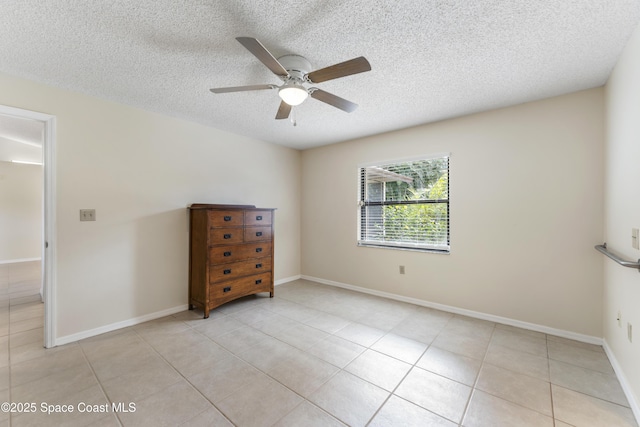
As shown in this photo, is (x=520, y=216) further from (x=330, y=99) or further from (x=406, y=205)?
(x=330, y=99)

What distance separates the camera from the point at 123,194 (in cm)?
275

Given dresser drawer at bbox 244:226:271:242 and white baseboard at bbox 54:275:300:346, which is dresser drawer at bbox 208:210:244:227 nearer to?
dresser drawer at bbox 244:226:271:242

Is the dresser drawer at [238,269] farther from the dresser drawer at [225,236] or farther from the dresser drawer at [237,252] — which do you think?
the dresser drawer at [225,236]

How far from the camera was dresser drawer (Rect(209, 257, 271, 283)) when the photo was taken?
302 cm

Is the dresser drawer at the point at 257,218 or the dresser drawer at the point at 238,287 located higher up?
the dresser drawer at the point at 257,218

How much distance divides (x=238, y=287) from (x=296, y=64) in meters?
2.58

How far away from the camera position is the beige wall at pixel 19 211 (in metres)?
5.82

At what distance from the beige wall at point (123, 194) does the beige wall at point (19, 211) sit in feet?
18.8

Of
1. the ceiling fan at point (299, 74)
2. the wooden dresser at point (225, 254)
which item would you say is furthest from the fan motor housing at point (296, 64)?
the wooden dresser at point (225, 254)

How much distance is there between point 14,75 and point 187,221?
6.14 feet

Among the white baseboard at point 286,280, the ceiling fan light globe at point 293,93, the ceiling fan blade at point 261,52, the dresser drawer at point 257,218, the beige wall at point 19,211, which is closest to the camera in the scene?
the ceiling fan blade at point 261,52

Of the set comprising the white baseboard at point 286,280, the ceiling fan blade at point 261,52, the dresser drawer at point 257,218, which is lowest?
the white baseboard at point 286,280

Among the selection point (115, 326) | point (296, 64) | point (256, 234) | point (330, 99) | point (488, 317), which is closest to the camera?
point (296, 64)

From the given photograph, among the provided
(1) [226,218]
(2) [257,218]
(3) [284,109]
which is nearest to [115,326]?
(1) [226,218]
